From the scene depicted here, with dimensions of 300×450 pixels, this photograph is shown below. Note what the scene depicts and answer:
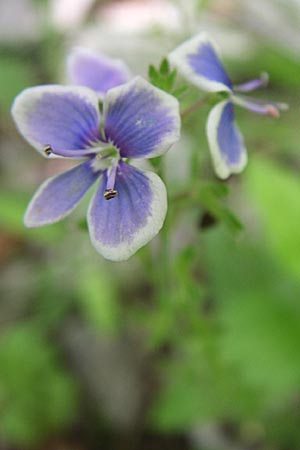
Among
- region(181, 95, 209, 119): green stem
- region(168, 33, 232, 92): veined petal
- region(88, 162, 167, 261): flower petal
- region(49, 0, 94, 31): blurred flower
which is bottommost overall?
region(49, 0, 94, 31): blurred flower

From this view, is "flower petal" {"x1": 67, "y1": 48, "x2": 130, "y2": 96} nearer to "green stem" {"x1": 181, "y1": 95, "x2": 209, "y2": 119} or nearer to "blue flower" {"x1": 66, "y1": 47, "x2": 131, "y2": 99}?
"blue flower" {"x1": 66, "y1": 47, "x2": 131, "y2": 99}

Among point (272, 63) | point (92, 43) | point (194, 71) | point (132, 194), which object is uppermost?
point (194, 71)

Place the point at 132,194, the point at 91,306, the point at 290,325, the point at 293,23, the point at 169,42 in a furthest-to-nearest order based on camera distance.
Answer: the point at 169,42 < the point at 293,23 < the point at 91,306 < the point at 290,325 < the point at 132,194

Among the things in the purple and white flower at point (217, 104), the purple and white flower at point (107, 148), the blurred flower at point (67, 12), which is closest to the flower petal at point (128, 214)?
the purple and white flower at point (107, 148)

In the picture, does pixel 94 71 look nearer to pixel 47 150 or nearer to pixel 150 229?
pixel 47 150

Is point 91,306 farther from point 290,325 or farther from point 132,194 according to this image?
point 132,194

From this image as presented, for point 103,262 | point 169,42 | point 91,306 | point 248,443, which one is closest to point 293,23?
point 169,42

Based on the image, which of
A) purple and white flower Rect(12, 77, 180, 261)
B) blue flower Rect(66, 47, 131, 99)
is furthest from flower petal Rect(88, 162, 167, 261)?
blue flower Rect(66, 47, 131, 99)
